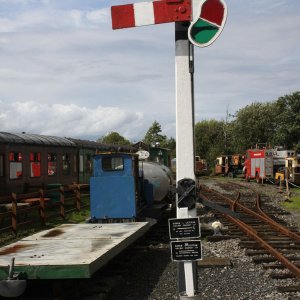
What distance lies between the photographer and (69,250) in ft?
19.1

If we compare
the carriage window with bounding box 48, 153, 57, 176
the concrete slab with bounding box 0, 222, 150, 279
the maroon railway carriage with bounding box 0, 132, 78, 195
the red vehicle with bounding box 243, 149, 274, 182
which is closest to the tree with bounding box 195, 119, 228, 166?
the red vehicle with bounding box 243, 149, 274, 182

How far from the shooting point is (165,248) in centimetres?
902

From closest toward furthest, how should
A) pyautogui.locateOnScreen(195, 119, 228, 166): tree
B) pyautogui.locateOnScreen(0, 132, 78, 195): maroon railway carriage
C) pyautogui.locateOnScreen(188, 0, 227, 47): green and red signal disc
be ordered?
pyautogui.locateOnScreen(188, 0, 227, 47): green and red signal disc → pyautogui.locateOnScreen(0, 132, 78, 195): maroon railway carriage → pyautogui.locateOnScreen(195, 119, 228, 166): tree

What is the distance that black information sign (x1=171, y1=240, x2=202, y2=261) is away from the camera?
339 centimetres

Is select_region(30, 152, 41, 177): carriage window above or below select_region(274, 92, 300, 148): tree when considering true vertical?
below

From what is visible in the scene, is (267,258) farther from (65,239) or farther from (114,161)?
(114,161)

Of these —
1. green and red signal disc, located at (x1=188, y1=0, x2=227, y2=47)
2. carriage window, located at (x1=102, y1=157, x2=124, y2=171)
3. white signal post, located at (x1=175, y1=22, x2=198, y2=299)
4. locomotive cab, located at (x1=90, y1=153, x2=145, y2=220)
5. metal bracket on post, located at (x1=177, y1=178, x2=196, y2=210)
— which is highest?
green and red signal disc, located at (x1=188, y1=0, x2=227, y2=47)

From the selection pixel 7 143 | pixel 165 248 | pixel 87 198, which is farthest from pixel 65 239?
pixel 87 198

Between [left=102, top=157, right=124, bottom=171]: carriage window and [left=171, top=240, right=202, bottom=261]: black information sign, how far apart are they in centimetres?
693

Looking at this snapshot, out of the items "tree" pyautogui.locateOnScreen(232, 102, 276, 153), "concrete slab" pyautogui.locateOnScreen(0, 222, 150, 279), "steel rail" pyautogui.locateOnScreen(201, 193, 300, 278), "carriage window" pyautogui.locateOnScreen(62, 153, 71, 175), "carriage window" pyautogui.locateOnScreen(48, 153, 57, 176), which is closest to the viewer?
"concrete slab" pyautogui.locateOnScreen(0, 222, 150, 279)

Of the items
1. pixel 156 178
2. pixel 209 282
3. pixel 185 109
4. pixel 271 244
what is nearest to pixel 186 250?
pixel 185 109

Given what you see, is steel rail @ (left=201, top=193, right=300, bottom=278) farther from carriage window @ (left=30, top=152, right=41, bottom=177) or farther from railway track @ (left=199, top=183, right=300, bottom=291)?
carriage window @ (left=30, top=152, right=41, bottom=177)

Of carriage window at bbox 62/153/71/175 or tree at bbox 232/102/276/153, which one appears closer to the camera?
carriage window at bbox 62/153/71/175

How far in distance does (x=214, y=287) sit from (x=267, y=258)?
1.87 m
